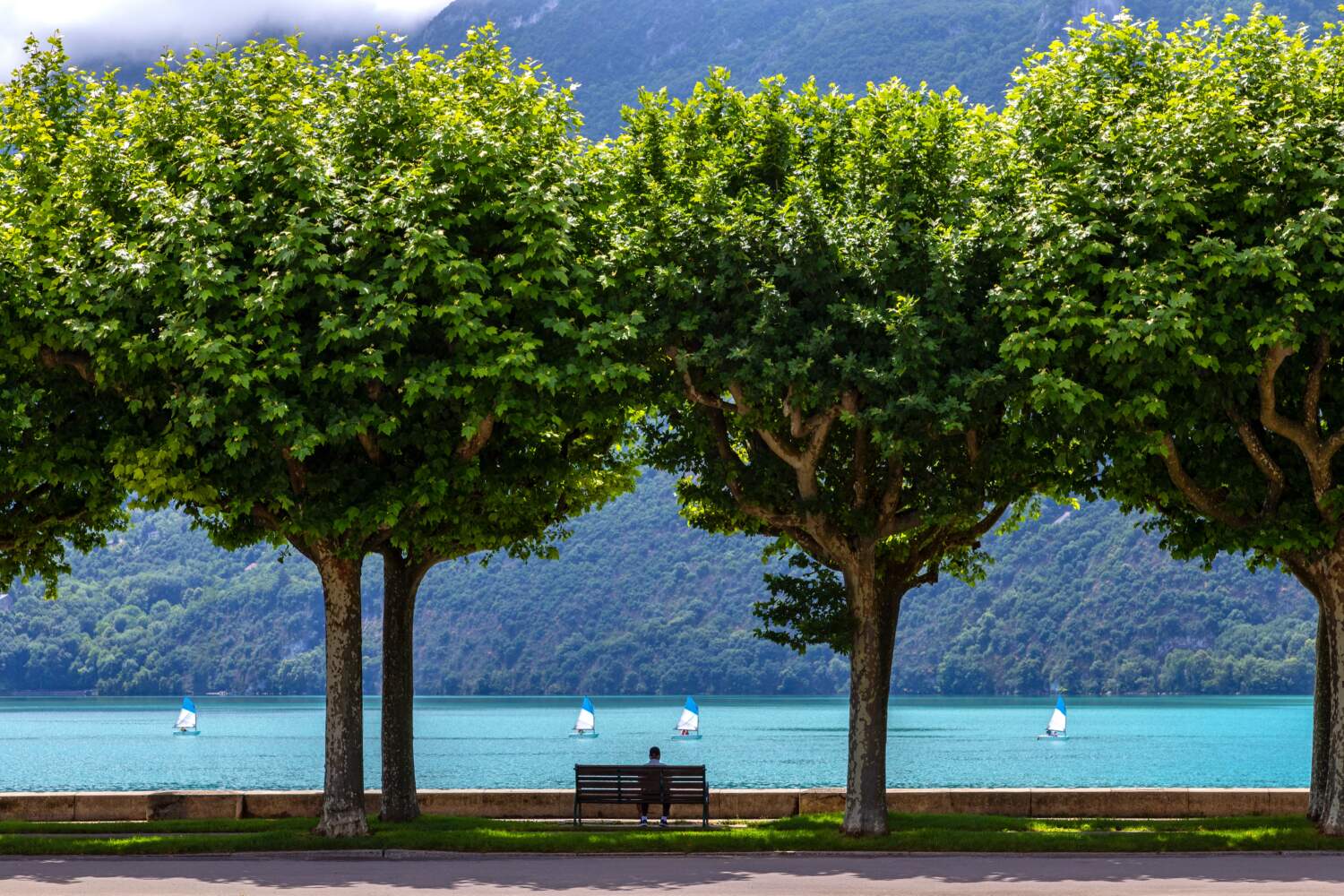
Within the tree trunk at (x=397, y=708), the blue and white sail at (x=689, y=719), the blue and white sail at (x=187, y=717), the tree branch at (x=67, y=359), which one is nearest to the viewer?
the tree branch at (x=67, y=359)

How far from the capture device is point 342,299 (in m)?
23.9

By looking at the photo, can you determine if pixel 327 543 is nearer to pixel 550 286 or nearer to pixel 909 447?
pixel 550 286

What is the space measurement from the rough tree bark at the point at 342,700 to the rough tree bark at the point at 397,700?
3.77 ft

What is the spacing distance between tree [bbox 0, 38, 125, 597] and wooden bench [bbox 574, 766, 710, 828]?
9.49m

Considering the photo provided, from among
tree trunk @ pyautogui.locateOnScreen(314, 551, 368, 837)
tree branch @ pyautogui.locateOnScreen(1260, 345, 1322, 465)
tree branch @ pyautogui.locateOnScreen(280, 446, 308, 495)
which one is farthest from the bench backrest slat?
tree branch @ pyautogui.locateOnScreen(1260, 345, 1322, 465)

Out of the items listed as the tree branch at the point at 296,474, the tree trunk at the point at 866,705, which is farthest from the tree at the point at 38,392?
the tree trunk at the point at 866,705

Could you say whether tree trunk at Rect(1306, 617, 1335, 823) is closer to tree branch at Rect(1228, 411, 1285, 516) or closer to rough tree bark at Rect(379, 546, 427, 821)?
tree branch at Rect(1228, 411, 1285, 516)

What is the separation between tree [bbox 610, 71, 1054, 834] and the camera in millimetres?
24188

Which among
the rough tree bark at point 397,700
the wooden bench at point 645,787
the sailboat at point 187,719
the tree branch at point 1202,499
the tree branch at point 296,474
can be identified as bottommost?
the sailboat at point 187,719

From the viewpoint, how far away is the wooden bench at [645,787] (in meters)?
25.8

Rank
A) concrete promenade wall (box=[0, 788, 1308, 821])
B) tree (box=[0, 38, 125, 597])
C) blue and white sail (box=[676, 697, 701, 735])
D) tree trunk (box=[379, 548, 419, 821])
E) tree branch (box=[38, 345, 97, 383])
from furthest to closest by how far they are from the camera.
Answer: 1. blue and white sail (box=[676, 697, 701, 735])
2. concrete promenade wall (box=[0, 788, 1308, 821])
3. tree trunk (box=[379, 548, 419, 821])
4. tree branch (box=[38, 345, 97, 383])
5. tree (box=[0, 38, 125, 597])

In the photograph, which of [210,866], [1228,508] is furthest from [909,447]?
[210,866]

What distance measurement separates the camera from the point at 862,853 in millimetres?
22906

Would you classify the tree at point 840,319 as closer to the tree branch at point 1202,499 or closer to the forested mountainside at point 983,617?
the tree branch at point 1202,499
